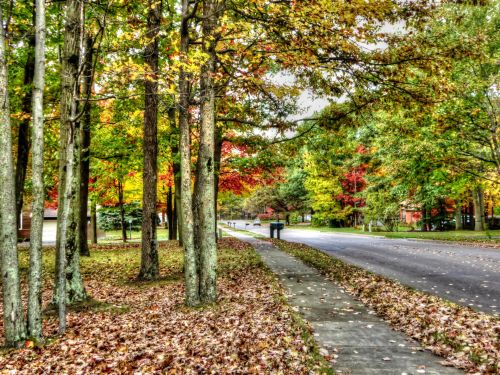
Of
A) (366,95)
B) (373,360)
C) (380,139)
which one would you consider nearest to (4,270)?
(373,360)

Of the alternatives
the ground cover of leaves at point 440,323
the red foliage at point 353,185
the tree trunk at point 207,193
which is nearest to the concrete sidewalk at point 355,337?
the ground cover of leaves at point 440,323

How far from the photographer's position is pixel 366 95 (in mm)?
10109

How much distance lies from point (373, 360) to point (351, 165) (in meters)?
35.9

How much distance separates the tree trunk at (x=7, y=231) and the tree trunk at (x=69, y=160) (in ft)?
2.34

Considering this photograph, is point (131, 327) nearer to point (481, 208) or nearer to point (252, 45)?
point (252, 45)

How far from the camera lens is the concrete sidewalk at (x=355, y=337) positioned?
480cm

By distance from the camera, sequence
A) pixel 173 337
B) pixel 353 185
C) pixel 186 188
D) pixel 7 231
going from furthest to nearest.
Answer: pixel 353 185
pixel 186 188
pixel 173 337
pixel 7 231

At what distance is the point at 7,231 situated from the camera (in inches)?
213

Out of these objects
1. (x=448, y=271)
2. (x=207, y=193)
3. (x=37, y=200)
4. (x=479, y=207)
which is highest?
(x=207, y=193)

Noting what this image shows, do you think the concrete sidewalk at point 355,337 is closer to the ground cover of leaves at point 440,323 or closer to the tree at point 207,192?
the ground cover of leaves at point 440,323

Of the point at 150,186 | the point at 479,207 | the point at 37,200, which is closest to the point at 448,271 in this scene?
the point at 150,186

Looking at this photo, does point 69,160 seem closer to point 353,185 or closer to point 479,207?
point 479,207

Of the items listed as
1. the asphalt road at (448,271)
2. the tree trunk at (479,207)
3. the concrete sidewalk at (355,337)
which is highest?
the tree trunk at (479,207)

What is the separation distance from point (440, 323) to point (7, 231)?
680 centimetres
